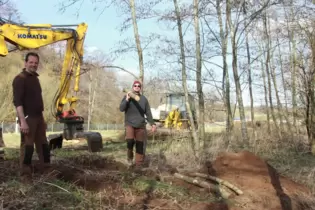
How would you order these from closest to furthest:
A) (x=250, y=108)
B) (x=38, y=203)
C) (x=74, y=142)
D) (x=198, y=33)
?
(x=38, y=203)
(x=198, y=33)
(x=74, y=142)
(x=250, y=108)

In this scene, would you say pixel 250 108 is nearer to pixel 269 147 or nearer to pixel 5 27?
pixel 269 147

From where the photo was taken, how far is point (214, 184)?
589 centimetres

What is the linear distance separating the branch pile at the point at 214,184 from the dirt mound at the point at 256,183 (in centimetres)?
16

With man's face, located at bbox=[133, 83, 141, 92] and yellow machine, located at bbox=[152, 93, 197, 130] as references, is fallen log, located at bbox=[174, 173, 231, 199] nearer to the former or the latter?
man's face, located at bbox=[133, 83, 141, 92]

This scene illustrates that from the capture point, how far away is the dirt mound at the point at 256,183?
17.6ft

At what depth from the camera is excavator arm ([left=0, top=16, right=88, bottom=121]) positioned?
11.1 m

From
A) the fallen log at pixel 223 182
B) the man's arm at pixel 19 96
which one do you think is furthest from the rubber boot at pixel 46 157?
the fallen log at pixel 223 182

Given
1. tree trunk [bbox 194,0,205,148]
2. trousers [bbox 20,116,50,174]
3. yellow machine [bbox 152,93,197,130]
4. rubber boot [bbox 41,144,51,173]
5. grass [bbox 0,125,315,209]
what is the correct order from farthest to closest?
yellow machine [bbox 152,93,197,130], tree trunk [bbox 194,0,205,148], rubber boot [bbox 41,144,51,173], trousers [bbox 20,116,50,174], grass [bbox 0,125,315,209]

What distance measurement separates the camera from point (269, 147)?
10648 millimetres

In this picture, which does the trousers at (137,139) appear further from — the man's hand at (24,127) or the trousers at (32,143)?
the man's hand at (24,127)

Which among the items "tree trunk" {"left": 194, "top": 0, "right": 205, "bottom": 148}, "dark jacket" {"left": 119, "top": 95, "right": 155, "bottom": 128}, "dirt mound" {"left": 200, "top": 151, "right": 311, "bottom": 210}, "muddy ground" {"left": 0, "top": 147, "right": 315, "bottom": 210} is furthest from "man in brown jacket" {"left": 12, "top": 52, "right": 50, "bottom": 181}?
"tree trunk" {"left": 194, "top": 0, "right": 205, "bottom": 148}

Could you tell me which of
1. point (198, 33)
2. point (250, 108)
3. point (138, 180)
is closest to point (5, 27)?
point (198, 33)

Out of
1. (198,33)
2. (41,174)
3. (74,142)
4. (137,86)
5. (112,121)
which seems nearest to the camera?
(41,174)

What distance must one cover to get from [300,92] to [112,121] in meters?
40.8
